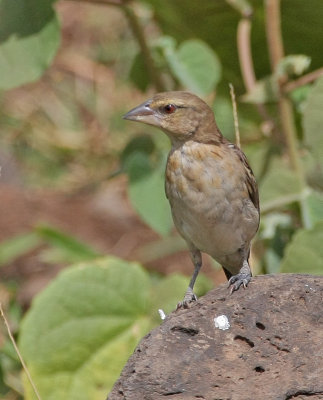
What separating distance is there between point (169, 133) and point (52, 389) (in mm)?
1663

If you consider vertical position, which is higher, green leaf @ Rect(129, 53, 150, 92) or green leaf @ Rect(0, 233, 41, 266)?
green leaf @ Rect(129, 53, 150, 92)

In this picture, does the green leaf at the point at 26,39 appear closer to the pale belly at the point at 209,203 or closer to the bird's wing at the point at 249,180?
the pale belly at the point at 209,203

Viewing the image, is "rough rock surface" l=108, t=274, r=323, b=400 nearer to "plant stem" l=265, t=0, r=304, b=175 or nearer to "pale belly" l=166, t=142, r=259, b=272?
"pale belly" l=166, t=142, r=259, b=272

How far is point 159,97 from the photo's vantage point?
4.76 m

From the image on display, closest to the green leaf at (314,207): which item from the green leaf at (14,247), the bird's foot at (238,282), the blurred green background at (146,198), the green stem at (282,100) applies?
the blurred green background at (146,198)

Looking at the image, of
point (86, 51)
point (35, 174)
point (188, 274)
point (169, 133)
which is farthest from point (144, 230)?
point (169, 133)

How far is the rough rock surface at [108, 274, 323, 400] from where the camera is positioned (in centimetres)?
334

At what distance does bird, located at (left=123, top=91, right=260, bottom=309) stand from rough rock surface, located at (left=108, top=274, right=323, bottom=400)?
0.95 metres

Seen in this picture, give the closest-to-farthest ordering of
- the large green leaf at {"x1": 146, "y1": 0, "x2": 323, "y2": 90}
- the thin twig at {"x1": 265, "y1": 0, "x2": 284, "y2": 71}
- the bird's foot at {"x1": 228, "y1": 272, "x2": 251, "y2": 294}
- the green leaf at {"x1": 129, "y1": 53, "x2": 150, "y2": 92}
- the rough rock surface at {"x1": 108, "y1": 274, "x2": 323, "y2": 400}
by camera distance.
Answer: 1. the rough rock surface at {"x1": 108, "y1": 274, "x2": 323, "y2": 400}
2. the bird's foot at {"x1": 228, "y1": 272, "x2": 251, "y2": 294}
3. the thin twig at {"x1": 265, "y1": 0, "x2": 284, "y2": 71}
4. the large green leaf at {"x1": 146, "y1": 0, "x2": 323, "y2": 90}
5. the green leaf at {"x1": 129, "y1": 53, "x2": 150, "y2": 92}

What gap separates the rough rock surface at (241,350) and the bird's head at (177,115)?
4.46 ft

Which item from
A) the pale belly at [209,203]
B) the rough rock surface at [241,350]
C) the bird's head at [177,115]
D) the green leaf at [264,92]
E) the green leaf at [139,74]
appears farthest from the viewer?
the green leaf at [139,74]

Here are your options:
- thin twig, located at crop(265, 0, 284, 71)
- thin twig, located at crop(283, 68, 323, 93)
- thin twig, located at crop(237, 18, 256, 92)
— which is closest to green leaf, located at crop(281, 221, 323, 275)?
thin twig, located at crop(283, 68, 323, 93)

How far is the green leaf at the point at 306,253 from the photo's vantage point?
197 inches

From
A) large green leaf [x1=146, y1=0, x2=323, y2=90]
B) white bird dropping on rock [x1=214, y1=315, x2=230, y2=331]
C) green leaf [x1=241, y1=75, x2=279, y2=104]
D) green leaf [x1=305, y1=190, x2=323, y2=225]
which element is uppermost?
large green leaf [x1=146, y1=0, x2=323, y2=90]
